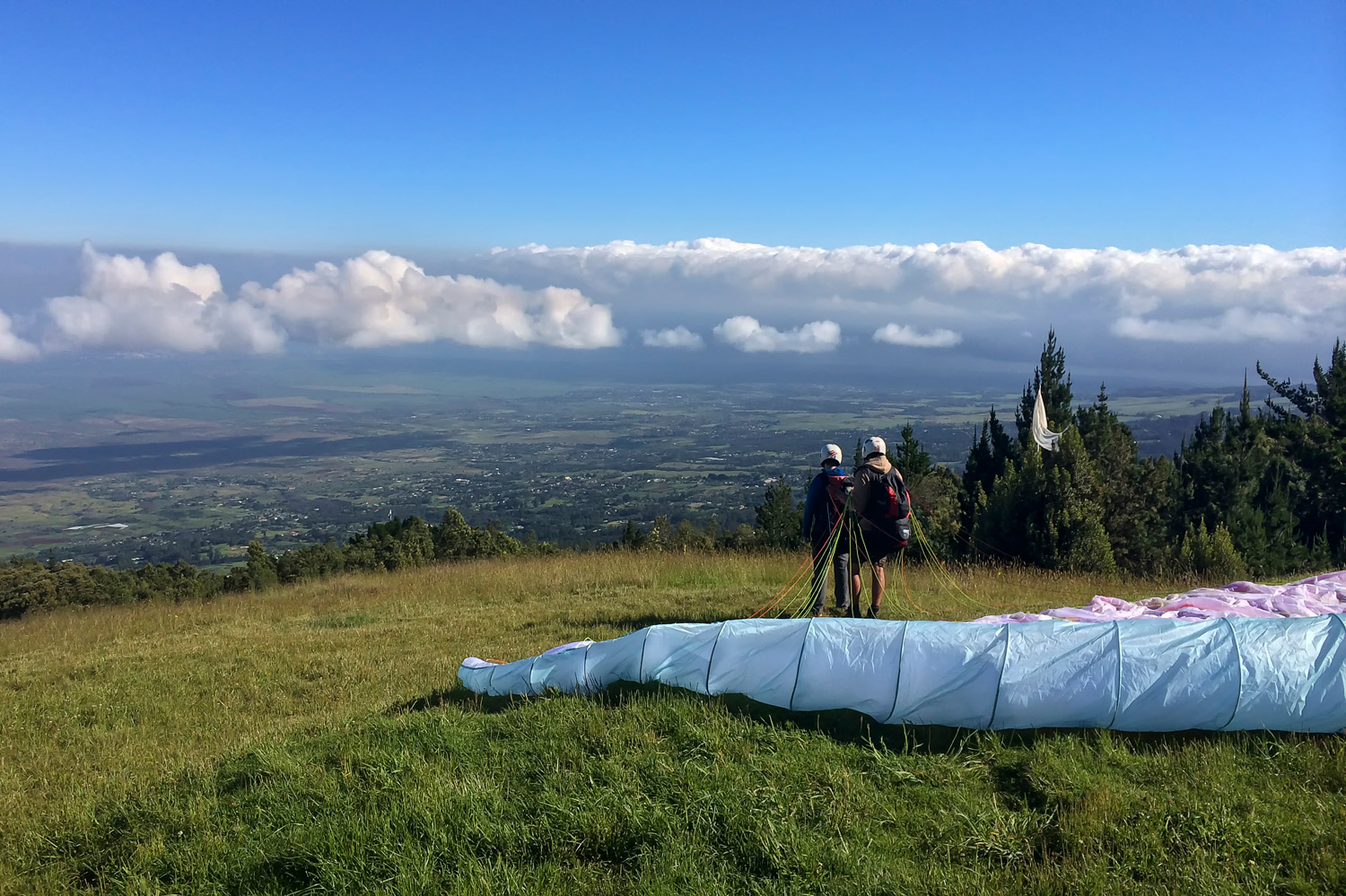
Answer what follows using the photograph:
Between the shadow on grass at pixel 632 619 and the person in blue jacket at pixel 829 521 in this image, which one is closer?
the person in blue jacket at pixel 829 521

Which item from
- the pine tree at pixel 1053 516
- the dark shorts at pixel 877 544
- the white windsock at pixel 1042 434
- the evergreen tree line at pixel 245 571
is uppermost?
the white windsock at pixel 1042 434

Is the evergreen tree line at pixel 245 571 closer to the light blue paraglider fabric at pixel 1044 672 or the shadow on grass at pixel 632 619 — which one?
the shadow on grass at pixel 632 619

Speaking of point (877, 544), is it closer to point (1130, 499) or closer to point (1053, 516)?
point (1053, 516)

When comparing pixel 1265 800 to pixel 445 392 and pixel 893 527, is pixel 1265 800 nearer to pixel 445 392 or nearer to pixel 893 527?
pixel 893 527

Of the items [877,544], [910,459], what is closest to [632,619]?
[877,544]

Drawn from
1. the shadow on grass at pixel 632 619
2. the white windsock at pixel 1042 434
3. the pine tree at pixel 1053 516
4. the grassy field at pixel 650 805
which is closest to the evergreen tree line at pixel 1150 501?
the pine tree at pixel 1053 516

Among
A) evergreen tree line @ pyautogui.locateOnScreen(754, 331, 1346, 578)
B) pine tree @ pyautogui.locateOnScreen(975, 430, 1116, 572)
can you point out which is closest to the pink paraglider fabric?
evergreen tree line @ pyautogui.locateOnScreen(754, 331, 1346, 578)

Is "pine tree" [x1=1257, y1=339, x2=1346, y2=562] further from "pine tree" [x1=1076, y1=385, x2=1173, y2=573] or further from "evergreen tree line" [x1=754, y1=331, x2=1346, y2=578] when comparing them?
"pine tree" [x1=1076, y1=385, x2=1173, y2=573]
